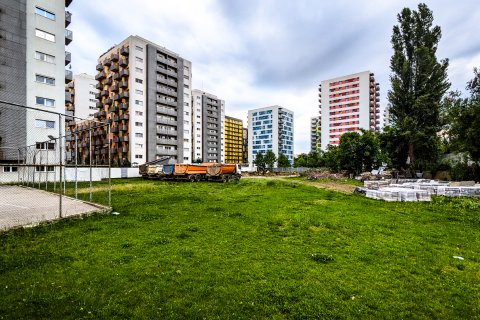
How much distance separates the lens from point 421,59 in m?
31.5

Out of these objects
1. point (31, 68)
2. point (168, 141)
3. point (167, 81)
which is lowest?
point (168, 141)

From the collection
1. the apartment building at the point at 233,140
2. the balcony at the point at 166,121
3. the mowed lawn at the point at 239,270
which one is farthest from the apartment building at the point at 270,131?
the mowed lawn at the point at 239,270

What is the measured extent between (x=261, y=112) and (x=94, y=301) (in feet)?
492

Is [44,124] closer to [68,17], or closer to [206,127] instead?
[68,17]

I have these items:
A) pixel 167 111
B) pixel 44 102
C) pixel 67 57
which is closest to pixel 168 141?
pixel 167 111

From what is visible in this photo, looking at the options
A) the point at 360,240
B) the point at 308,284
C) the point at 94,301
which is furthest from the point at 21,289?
the point at 360,240

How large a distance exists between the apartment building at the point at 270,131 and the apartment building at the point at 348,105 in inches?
1227

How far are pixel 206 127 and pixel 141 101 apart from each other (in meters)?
48.0

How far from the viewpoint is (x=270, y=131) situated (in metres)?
144

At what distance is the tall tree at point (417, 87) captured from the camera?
100 ft

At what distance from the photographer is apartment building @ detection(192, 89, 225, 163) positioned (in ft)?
330

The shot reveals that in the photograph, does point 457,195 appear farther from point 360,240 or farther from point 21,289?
point 21,289

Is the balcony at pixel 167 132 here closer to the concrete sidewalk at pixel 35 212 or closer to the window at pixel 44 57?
the window at pixel 44 57

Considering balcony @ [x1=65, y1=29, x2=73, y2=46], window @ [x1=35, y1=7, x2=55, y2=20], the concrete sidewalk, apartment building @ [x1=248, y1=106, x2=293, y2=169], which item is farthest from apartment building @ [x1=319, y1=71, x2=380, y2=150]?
the concrete sidewalk
